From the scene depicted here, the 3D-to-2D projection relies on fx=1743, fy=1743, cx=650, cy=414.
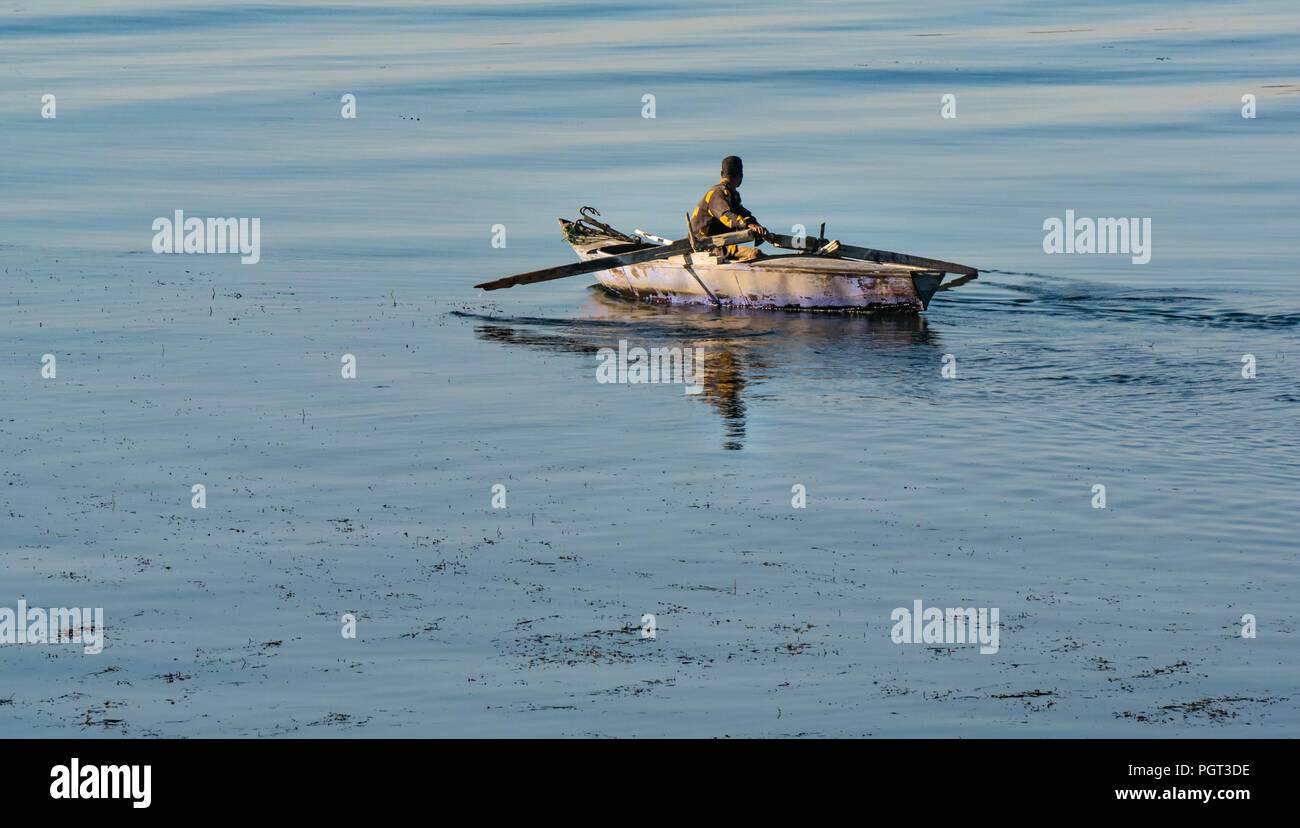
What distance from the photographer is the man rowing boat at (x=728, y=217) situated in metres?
27.9

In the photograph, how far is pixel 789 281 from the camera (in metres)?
28.3

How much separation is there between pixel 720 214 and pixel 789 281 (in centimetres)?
157

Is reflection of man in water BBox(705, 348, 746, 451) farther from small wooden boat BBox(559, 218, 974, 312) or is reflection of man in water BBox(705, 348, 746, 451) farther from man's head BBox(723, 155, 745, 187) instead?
man's head BBox(723, 155, 745, 187)

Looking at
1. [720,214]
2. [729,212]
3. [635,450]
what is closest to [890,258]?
[729,212]

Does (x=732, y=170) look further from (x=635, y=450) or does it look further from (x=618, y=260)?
(x=635, y=450)

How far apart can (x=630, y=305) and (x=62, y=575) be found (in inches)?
665

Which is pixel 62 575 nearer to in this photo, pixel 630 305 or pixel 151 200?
pixel 630 305

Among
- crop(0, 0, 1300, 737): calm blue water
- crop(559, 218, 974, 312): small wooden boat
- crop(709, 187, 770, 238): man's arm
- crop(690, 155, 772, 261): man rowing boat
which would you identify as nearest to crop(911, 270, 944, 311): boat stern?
crop(559, 218, 974, 312): small wooden boat

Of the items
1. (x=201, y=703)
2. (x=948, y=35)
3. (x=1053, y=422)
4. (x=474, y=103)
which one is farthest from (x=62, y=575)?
(x=948, y=35)

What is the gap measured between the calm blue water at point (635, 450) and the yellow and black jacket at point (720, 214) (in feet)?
4.67

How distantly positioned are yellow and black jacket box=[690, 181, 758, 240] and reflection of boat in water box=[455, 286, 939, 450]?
1.37m

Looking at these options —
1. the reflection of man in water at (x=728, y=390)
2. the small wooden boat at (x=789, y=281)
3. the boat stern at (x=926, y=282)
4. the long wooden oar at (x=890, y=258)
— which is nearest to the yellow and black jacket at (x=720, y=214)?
the small wooden boat at (x=789, y=281)

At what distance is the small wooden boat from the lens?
2748cm
